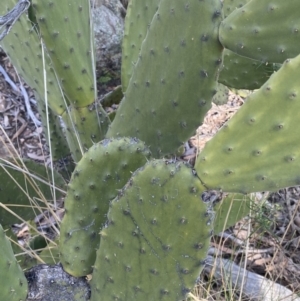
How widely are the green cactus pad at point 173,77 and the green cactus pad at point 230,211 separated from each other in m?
0.49

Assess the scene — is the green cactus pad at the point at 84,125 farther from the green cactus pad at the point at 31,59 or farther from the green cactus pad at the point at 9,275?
the green cactus pad at the point at 9,275

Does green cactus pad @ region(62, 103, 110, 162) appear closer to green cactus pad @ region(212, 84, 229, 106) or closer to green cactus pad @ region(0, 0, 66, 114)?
green cactus pad @ region(0, 0, 66, 114)

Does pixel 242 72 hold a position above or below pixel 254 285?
above

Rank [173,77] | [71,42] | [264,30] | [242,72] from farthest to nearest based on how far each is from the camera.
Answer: [242,72], [71,42], [173,77], [264,30]

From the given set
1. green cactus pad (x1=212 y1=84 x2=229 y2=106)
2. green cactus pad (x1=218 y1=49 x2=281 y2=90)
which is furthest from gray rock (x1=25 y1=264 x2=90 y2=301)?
green cactus pad (x1=212 y1=84 x2=229 y2=106)

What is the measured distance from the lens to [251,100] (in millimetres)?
702

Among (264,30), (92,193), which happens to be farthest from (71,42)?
(264,30)

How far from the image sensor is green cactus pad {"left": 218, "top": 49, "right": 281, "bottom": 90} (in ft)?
4.50

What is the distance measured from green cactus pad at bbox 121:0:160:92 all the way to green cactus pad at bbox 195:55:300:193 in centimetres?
69

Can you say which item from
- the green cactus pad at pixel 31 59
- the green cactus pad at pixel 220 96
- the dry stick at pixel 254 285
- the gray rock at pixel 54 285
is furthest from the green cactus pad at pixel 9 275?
the green cactus pad at pixel 220 96

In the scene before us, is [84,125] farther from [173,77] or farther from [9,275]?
[9,275]

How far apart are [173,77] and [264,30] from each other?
23cm

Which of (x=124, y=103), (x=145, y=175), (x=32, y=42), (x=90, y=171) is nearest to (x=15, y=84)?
(x=32, y=42)

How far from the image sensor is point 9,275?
0.88 m
